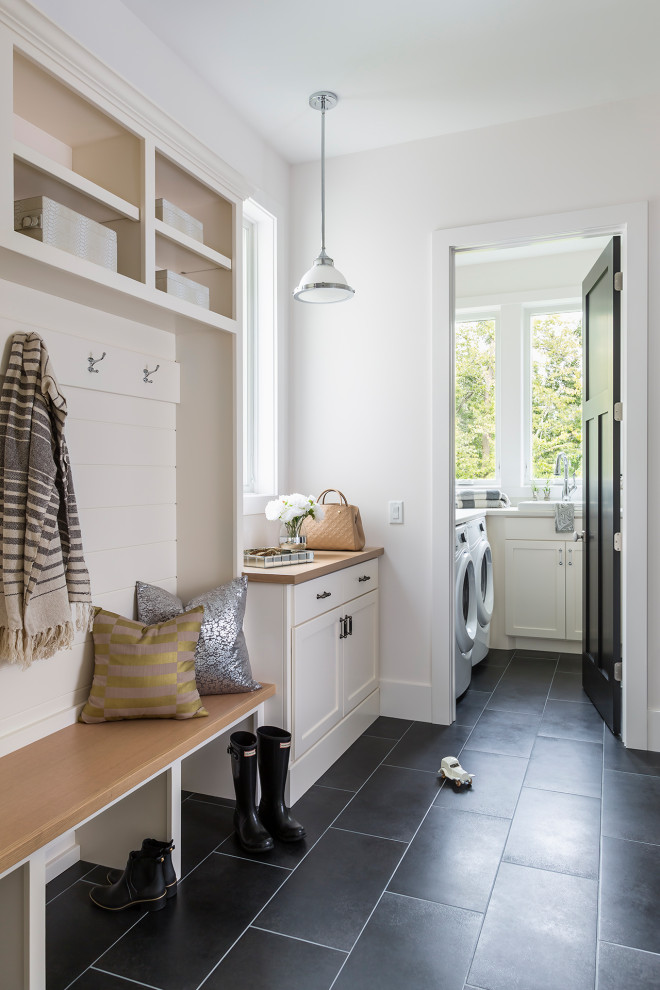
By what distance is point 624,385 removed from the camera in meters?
2.95

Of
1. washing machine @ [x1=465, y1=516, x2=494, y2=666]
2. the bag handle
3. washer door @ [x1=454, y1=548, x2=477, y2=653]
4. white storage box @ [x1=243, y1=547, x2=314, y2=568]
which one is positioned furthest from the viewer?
washing machine @ [x1=465, y1=516, x2=494, y2=666]

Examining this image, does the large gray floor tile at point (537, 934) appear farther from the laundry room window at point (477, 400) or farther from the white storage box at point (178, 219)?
the laundry room window at point (477, 400)

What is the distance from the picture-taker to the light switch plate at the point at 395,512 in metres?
3.32

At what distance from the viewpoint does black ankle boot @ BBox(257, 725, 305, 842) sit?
2.23 m

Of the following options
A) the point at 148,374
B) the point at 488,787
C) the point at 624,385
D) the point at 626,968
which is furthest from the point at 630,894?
the point at 148,374

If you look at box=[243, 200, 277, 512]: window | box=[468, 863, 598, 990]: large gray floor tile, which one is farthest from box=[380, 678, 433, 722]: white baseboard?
box=[468, 863, 598, 990]: large gray floor tile

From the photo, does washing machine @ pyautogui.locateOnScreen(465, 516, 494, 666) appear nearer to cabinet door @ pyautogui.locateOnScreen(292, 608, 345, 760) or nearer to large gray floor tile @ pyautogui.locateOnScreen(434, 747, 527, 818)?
large gray floor tile @ pyautogui.locateOnScreen(434, 747, 527, 818)

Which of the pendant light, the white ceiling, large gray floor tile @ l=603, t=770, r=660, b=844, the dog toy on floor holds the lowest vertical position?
large gray floor tile @ l=603, t=770, r=660, b=844

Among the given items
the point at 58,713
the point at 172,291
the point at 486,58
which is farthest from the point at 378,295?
the point at 58,713

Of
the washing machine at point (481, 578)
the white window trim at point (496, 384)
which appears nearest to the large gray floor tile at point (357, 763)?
the washing machine at point (481, 578)

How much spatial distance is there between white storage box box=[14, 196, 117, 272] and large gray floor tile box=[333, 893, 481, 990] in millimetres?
1857

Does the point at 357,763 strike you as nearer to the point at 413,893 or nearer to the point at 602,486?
the point at 413,893

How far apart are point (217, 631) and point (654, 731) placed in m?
1.93

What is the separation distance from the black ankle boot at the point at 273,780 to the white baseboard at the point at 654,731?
160 cm
